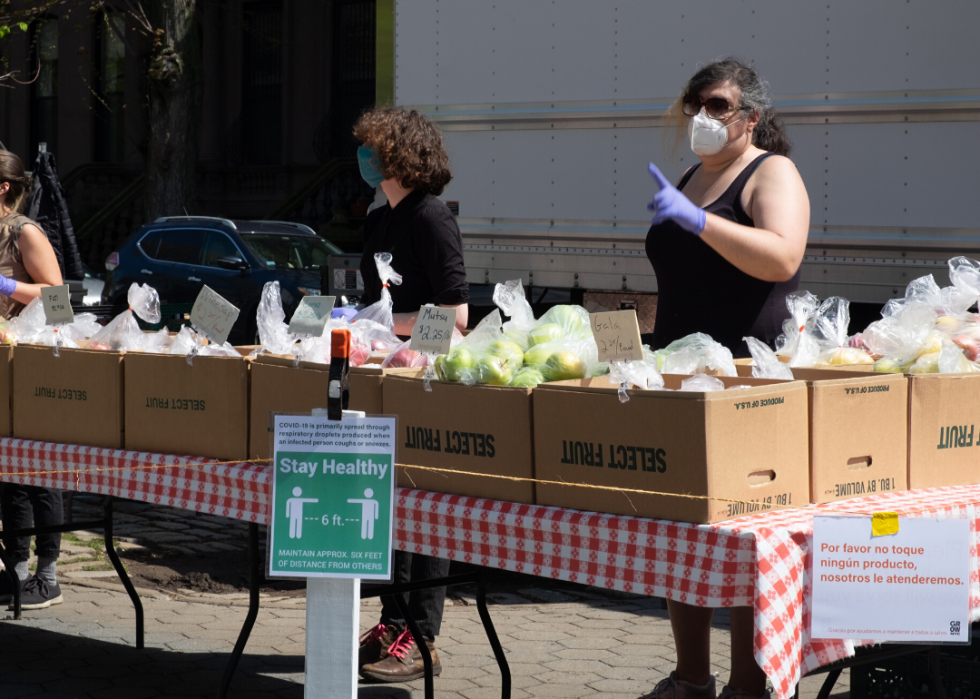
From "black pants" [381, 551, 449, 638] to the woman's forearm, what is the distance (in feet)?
4.65

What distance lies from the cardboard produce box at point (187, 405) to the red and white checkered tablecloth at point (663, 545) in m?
0.10

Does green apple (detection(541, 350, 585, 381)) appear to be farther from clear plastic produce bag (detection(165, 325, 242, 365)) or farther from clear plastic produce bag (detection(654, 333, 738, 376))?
clear plastic produce bag (detection(165, 325, 242, 365))

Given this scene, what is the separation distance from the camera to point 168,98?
1638 cm

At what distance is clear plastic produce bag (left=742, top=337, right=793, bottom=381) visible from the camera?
2877 mm

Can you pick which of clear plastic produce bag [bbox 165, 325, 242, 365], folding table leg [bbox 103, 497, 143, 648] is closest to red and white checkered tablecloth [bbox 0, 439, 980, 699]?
clear plastic produce bag [bbox 165, 325, 242, 365]

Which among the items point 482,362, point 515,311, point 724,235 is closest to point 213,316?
point 515,311

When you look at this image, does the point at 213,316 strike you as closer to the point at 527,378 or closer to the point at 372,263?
the point at 372,263

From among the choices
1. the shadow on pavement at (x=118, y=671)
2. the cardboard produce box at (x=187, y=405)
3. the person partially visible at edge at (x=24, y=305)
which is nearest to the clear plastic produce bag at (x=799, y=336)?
the cardboard produce box at (x=187, y=405)

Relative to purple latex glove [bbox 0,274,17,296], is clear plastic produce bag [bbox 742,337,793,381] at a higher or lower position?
lower

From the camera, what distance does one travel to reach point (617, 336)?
2.65 m

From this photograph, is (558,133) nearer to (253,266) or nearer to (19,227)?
(19,227)

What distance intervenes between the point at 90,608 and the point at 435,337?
10.0 feet

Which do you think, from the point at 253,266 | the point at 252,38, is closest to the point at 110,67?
the point at 252,38

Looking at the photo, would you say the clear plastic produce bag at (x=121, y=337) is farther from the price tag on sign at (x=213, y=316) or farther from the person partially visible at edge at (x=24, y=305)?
the person partially visible at edge at (x=24, y=305)
